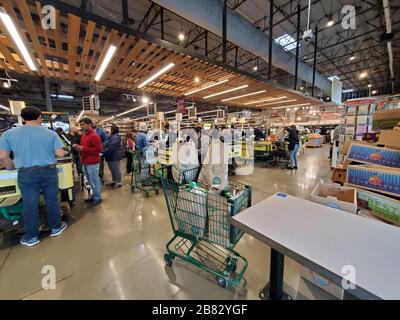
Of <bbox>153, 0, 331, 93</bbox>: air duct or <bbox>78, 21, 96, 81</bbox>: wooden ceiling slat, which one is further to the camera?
<bbox>153, 0, 331, 93</bbox>: air duct

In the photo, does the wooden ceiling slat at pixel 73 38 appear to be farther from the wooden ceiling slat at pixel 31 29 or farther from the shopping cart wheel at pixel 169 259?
the shopping cart wheel at pixel 169 259

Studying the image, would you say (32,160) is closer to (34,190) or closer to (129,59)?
(34,190)

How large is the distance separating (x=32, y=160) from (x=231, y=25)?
22.4 feet

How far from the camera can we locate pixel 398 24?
7.94 m

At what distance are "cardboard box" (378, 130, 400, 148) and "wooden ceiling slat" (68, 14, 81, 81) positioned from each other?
502cm

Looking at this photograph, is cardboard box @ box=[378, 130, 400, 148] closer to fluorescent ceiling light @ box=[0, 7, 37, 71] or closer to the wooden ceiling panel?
the wooden ceiling panel

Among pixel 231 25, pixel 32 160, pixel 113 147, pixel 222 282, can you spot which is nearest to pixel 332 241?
pixel 222 282

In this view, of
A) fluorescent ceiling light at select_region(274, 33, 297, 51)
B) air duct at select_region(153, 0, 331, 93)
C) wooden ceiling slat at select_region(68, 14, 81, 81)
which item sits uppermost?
fluorescent ceiling light at select_region(274, 33, 297, 51)

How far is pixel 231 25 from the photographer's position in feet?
20.1

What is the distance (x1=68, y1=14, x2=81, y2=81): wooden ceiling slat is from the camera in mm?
2857

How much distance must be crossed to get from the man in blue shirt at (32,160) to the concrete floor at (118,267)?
49 cm

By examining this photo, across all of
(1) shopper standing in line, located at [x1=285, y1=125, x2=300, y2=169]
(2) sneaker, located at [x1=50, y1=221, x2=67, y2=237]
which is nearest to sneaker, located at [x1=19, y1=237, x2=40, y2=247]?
(2) sneaker, located at [x1=50, y1=221, x2=67, y2=237]
